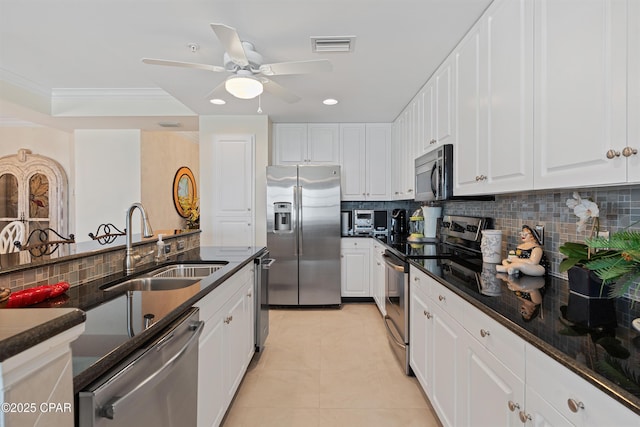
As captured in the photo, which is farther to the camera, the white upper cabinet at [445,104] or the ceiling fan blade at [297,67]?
the white upper cabinet at [445,104]

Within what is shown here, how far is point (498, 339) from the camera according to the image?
1.12m

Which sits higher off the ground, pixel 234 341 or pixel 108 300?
pixel 108 300

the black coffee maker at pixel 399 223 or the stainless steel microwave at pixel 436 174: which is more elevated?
the stainless steel microwave at pixel 436 174

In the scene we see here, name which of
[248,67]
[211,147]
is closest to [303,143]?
[211,147]

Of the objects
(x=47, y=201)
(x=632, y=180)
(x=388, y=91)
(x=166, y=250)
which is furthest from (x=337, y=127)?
(x=47, y=201)

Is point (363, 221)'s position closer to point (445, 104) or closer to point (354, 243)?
point (354, 243)

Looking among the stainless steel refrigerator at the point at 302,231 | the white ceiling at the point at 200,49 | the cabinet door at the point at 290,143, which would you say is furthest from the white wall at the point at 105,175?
the stainless steel refrigerator at the point at 302,231

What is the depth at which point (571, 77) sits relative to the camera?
3.87ft

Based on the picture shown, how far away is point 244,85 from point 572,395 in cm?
216

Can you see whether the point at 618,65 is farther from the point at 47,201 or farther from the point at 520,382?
the point at 47,201

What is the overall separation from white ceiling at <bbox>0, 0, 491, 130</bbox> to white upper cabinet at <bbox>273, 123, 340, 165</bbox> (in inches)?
19.4

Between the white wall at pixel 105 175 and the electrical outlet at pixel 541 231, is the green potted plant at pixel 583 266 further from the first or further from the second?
the white wall at pixel 105 175

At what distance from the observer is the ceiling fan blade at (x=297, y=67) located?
77.6 inches

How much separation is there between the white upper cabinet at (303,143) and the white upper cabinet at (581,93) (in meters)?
3.06
